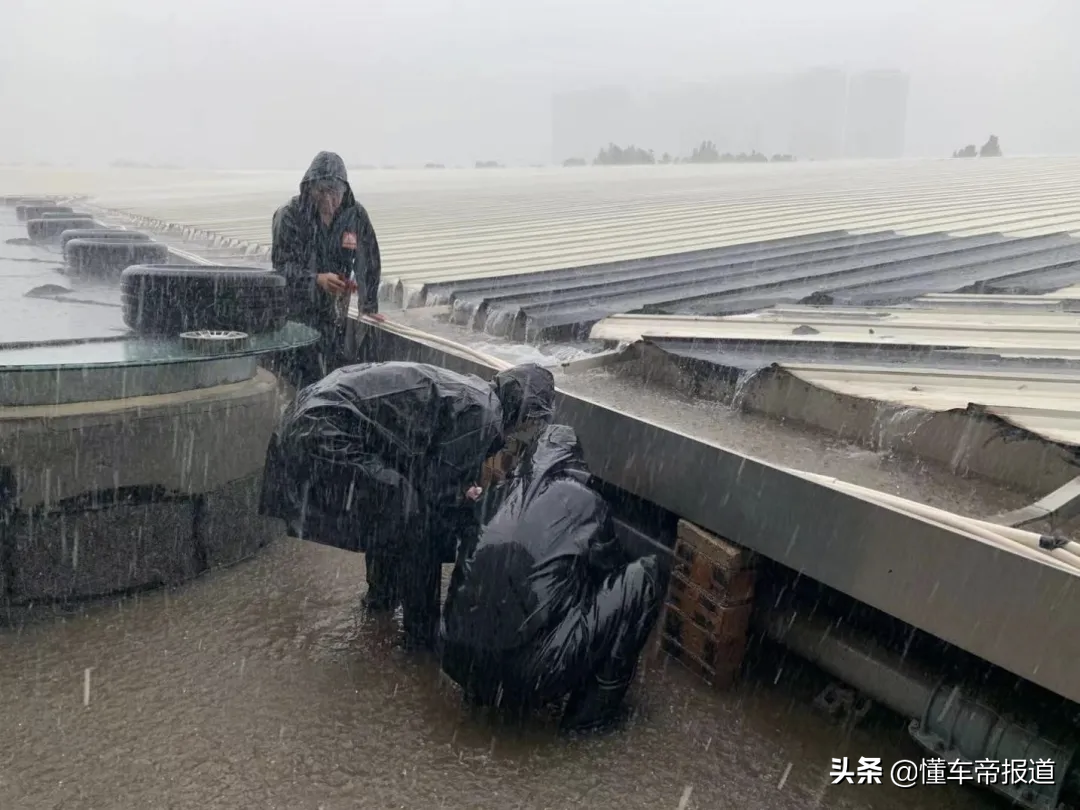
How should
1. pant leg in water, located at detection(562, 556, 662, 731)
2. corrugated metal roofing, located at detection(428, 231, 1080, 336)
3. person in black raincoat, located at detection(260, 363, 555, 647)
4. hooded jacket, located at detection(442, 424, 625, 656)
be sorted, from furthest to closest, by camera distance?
corrugated metal roofing, located at detection(428, 231, 1080, 336), person in black raincoat, located at detection(260, 363, 555, 647), pant leg in water, located at detection(562, 556, 662, 731), hooded jacket, located at detection(442, 424, 625, 656)

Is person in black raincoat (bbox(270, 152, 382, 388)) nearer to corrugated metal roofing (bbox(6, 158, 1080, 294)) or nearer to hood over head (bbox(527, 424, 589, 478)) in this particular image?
corrugated metal roofing (bbox(6, 158, 1080, 294))

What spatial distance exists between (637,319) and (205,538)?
2.38m

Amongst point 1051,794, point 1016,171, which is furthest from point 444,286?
point 1016,171

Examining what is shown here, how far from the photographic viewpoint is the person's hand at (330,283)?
462 centimetres

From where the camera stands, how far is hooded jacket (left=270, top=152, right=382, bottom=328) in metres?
4.63

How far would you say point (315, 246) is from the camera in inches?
185

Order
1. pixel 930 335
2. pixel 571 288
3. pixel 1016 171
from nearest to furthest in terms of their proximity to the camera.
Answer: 1. pixel 930 335
2. pixel 571 288
3. pixel 1016 171

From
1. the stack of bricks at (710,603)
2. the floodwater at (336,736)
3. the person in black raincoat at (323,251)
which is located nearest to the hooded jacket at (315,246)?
the person in black raincoat at (323,251)

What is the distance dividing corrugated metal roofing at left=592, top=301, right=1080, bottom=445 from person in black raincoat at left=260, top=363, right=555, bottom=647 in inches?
40.5

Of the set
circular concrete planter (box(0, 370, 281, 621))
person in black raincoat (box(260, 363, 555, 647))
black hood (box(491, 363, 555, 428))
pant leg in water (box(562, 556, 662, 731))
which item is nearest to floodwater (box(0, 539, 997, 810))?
pant leg in water (box(562, 556, 662, 731))

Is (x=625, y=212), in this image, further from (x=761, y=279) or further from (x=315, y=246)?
(x=315, y=246)

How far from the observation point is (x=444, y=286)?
568 cm

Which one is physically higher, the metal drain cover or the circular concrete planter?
the metal drain cover

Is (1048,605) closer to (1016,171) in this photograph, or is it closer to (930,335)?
(930,335)
